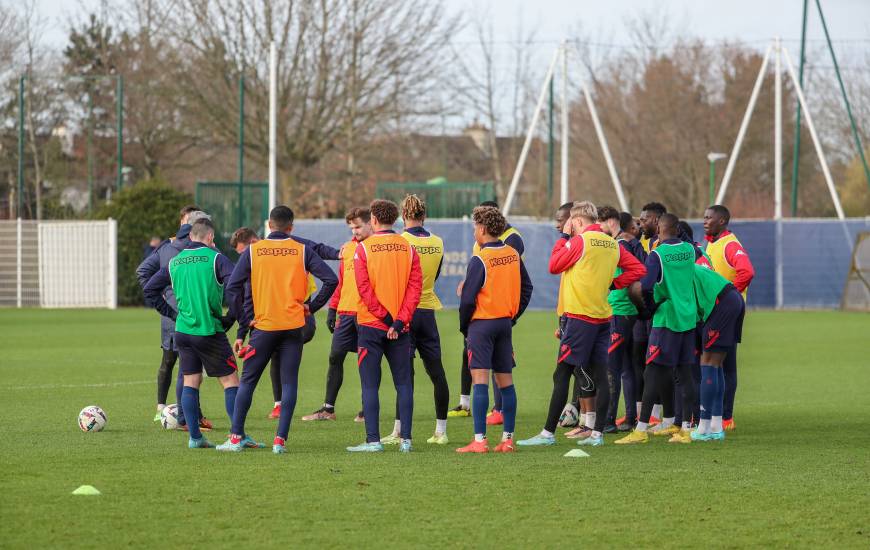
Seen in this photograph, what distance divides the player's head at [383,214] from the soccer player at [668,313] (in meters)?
2.23

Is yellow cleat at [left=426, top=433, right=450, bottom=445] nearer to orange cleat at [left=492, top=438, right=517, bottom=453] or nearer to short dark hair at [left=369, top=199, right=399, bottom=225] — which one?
orange cleat at [left=492, top=438, right=517, bottom=453]

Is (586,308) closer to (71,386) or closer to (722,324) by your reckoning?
(722,324)

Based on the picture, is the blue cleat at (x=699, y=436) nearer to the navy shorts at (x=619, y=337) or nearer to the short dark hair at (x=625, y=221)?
the navy shorts at (x=619, y=337)

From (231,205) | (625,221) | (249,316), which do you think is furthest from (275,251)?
(231,205)

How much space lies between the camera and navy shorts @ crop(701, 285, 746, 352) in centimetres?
1034

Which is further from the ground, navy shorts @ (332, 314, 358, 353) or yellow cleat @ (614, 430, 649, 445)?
navy shorts @ (332, 314, 358, 353)

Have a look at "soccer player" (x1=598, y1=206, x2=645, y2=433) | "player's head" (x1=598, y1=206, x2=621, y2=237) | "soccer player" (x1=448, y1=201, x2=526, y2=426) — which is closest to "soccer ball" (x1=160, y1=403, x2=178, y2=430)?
"soccer player" (x1=448, y1=201, x2=526, y2=426)

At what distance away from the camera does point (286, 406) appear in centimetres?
906

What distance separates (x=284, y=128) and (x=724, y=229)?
103 feet

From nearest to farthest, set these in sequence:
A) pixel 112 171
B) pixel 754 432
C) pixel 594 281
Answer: pixel 594 281 < pixel 754 432 < pixel 112 171

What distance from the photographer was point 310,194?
42.7 m

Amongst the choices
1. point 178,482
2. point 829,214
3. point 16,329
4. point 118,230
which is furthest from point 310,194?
point 178,482

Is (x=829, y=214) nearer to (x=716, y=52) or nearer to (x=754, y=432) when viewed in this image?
(x=716, y=52)

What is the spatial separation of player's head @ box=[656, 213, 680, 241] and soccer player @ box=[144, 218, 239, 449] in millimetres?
3482
